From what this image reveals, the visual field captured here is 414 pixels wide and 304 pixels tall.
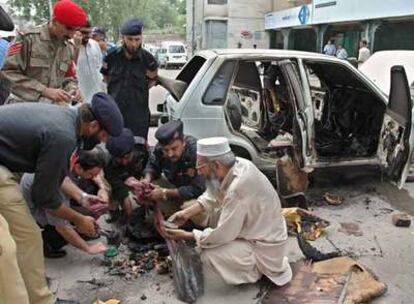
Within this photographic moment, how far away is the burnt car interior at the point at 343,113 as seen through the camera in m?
5.37

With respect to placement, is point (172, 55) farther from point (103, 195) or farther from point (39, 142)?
point (39, 142)

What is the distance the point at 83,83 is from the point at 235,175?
3.37m

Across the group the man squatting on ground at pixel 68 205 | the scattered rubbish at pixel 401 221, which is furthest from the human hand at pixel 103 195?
the scattered rubbish at pixel 401 221

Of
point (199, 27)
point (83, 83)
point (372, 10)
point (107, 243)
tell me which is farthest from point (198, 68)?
point (199, 27)

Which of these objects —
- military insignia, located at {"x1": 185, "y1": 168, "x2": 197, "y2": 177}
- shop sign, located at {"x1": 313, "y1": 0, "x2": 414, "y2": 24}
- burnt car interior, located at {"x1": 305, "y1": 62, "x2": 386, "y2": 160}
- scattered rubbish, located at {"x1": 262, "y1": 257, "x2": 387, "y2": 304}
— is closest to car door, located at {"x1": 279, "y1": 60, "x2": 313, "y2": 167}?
burnt car interior, located at {"x1": 305, "y1": 62, "x2": 386, "y2": 160}

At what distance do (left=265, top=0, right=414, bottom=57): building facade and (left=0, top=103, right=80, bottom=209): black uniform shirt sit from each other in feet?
53.2

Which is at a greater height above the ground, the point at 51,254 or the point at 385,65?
the point at 385,65

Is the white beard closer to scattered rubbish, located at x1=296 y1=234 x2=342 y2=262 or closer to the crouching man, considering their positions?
the crouching man

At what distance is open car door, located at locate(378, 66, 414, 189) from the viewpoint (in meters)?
4.50

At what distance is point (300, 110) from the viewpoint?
4.84m

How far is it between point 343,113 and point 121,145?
330cm

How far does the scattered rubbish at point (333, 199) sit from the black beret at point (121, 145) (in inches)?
93.5

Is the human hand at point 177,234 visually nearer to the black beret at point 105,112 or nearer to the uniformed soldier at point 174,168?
the uniformed soldier at point 174,168

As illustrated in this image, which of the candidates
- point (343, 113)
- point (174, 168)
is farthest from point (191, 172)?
point (343, 113)
